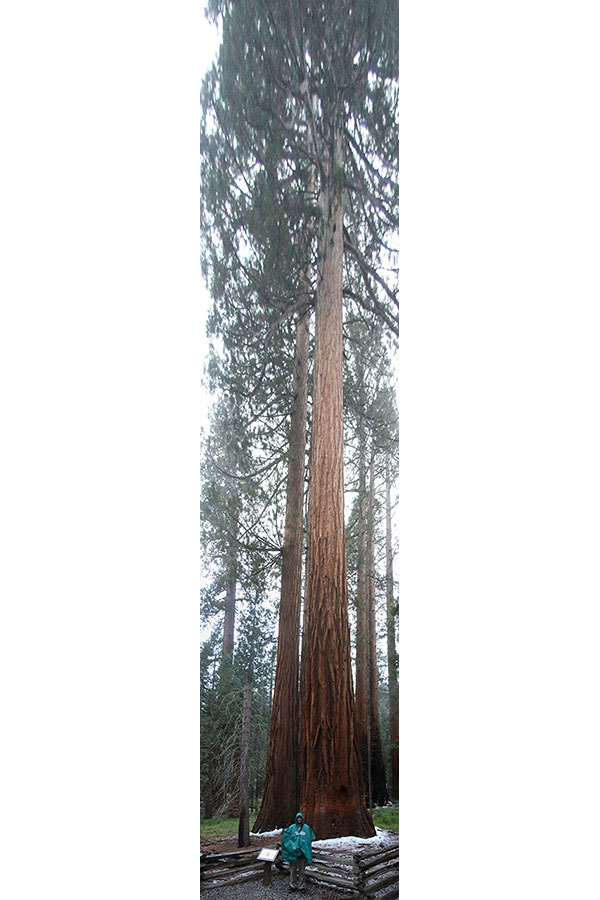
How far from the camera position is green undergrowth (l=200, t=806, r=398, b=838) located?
4047 millimetres

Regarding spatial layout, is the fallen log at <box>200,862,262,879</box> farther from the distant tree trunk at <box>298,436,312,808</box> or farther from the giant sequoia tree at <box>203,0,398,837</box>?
the giant sequoia tree at <box>203,0,398,837</box>

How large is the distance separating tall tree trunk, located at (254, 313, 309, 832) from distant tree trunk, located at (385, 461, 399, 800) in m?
0.47

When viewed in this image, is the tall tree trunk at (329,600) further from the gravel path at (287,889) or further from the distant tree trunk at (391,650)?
the distant tree trunk at (391,650)

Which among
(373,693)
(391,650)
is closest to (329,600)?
(391,650)

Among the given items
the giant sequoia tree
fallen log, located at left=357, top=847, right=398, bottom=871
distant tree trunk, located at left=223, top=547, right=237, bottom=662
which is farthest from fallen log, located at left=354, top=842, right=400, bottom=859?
the giant sequoia tree

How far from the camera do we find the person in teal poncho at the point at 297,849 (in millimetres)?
3969

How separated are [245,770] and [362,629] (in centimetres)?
96

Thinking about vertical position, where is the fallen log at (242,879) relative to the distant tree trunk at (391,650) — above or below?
below

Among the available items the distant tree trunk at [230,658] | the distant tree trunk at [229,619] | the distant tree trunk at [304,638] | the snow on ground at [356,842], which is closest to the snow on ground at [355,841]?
the snow on ground at [356,842]

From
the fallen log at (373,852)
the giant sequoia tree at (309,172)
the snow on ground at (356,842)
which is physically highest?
the giant sequoia tree at (309,172)

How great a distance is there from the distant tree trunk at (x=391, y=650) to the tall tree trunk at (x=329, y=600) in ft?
0.60
